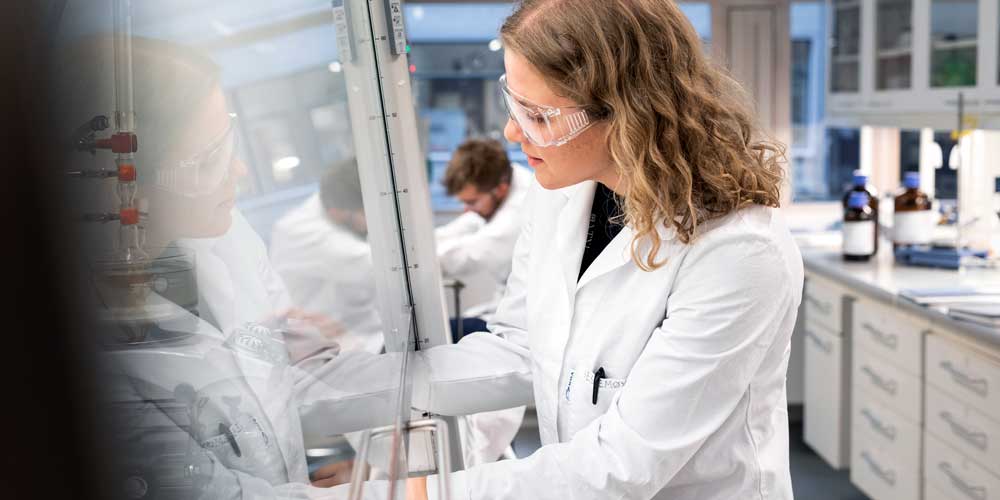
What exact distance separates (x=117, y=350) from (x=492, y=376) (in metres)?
1.20

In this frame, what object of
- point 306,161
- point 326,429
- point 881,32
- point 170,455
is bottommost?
point 326,429

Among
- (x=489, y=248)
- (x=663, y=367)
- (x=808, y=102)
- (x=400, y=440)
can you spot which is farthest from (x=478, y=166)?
(x=400, y=440)

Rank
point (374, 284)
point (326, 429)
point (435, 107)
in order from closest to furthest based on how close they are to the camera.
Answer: point (326, 429) < point (374, 284) < point (435, 107)

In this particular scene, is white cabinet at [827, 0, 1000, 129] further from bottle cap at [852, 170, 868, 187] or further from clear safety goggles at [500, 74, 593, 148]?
clear safety goggles at [500, 74, 593, 148]

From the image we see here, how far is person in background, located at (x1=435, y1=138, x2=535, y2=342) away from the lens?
355cm

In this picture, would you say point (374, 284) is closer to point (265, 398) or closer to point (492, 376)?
point (492, 376)

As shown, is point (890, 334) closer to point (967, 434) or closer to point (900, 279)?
point (900, 279)

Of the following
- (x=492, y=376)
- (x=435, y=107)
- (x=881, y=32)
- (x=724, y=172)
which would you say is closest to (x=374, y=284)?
(x=492, y=376)

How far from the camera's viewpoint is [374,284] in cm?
130

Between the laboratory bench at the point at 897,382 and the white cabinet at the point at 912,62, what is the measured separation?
55 cm

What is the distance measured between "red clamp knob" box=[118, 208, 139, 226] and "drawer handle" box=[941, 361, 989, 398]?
2.25 metres

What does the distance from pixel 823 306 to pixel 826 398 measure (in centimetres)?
34

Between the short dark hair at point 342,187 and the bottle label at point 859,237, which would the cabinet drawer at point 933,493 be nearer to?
the bottle label at point 859,237

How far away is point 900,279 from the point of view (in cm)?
284
